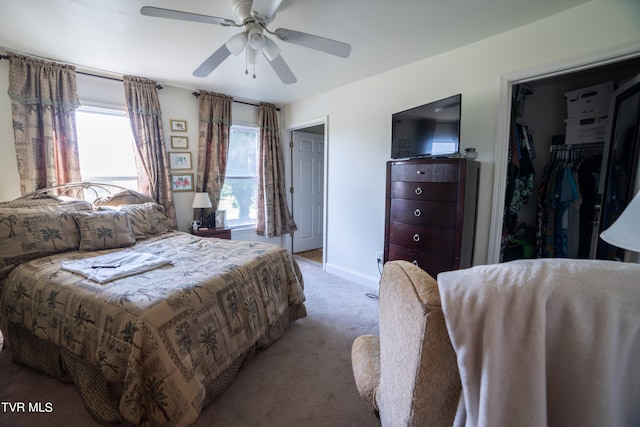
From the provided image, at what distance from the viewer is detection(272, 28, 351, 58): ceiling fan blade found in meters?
1.68

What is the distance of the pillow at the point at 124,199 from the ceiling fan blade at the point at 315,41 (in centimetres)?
248

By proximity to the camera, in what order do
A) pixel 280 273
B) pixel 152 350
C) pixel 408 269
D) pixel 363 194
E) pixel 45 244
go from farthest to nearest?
pixel 363 194 < pixel 280 273 < pixel 45 244 < pixel 152 350 < pixel 408 269

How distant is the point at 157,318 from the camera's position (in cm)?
→ 127

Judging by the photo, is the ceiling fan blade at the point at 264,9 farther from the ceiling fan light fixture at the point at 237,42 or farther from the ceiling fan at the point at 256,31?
the ceiling fan light fixture at the point at 237,42

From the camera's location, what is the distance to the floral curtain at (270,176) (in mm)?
4176

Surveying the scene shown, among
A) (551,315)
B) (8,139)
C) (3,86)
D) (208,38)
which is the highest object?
(208,38)

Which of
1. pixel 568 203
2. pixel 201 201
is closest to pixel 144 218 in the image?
pixel 201 201

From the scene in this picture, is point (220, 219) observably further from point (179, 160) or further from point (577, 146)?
point (577, 146)

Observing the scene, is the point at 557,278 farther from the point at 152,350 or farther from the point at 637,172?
the point at 637,172

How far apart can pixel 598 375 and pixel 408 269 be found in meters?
0.39

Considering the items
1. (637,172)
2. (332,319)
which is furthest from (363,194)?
(637,172)

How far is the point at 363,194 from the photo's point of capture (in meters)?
3.28

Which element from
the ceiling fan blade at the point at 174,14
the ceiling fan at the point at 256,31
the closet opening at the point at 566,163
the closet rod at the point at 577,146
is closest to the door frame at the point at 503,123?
the closet opening at the point at 566,163

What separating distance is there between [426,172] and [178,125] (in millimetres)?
3184
